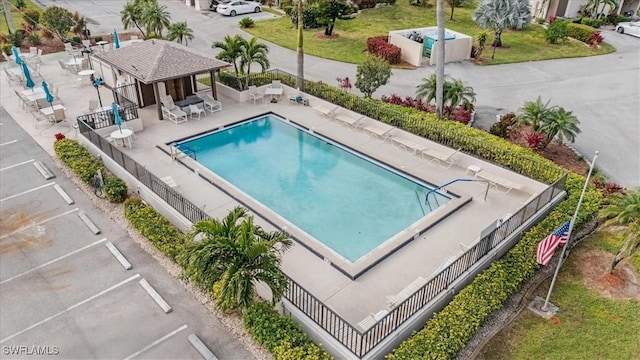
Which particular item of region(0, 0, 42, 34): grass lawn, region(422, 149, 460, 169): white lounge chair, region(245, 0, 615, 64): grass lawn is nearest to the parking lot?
region(422, 149, 460, 169): white lounge chair

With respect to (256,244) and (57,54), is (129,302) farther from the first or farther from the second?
(57,54)

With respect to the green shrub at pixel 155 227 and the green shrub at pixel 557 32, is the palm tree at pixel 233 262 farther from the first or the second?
the green shrub at pixel 557 32

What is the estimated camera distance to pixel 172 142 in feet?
69.5

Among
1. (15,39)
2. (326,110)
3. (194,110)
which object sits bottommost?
(194,110)

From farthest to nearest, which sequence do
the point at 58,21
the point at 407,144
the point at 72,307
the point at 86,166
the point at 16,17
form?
the point at 16,17 → the point at 58,21 → the point at 407,144 → the point at 86,166 → the point at 72,307

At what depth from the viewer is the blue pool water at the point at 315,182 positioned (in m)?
16.5

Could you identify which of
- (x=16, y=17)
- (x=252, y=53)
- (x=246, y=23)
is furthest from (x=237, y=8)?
(x=252, y=53)

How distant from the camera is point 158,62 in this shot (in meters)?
22.0

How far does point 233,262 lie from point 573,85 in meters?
27.6

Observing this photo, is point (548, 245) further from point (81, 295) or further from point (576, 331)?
point (81, 295)

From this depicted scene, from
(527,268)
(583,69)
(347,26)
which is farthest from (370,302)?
(347,26)

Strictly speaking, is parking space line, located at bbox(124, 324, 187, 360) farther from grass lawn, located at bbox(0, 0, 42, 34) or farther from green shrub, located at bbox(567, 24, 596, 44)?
green shrub, located at bbox(567, 24, 596, 44)

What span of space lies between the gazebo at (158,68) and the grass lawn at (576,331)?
57.2 feet

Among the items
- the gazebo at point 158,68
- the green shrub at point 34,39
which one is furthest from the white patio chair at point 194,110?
the green shrub at point 34,39
